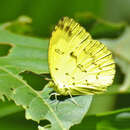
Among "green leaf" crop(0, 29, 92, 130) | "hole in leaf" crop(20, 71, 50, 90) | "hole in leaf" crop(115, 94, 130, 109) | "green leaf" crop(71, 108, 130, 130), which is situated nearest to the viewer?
"green leaf" crop(0, 29, 92, 130)

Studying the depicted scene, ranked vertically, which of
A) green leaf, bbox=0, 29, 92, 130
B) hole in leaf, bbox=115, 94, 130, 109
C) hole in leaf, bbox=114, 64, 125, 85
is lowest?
hole in leaf, bbox=115, 94, 130, 109

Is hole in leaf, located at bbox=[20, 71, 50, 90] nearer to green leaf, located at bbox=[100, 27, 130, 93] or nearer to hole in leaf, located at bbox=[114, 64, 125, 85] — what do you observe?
green leaf, located at bbox=[100, 27, 130, 93]

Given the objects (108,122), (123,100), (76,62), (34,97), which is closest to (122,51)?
(123,100)

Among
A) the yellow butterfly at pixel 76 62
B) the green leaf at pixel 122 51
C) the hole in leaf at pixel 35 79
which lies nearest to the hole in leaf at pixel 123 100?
the green leaf at pixel 122 51

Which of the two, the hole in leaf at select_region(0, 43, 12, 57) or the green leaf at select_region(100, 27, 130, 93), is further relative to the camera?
the green leaf at select_region(100, 27, 130, 93)

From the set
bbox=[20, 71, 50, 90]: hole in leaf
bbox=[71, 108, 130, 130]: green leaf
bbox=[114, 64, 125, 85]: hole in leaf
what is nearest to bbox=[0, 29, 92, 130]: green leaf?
bbox=[20, 71, 50, 90]: hole in leaf
